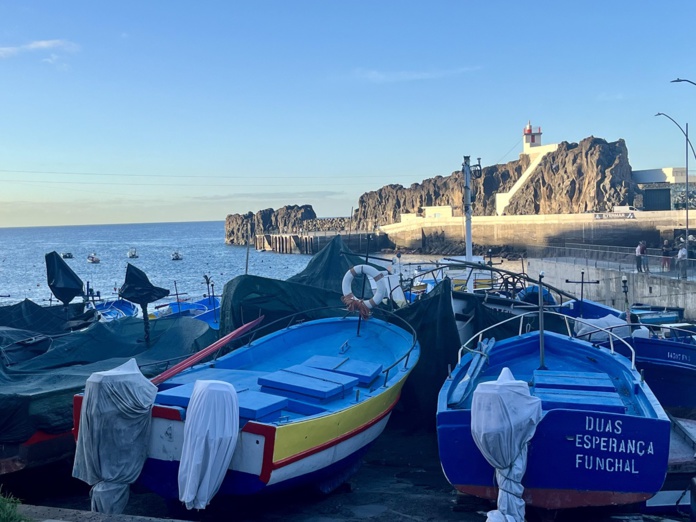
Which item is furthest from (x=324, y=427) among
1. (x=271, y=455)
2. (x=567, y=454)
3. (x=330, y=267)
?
(x=330, y=267)

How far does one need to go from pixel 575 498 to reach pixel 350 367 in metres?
4.03

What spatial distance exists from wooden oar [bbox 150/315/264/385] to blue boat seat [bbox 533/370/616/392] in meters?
5.14

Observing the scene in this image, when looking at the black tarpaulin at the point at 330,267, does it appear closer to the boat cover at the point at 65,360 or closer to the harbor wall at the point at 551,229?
the boat cover at the point at 65,360

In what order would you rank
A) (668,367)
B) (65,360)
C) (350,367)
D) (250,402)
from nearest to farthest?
(250,402) < (350,367) < (668,367) < (65,360)

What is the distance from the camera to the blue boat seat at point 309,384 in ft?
28.9

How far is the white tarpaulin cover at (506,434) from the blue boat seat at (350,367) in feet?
9.44

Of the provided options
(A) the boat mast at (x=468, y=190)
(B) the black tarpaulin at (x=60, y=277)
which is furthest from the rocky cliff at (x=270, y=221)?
(A) the boat mast at (x=468, y=190)

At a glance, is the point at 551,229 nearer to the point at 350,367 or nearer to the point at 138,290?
the point at 138,290

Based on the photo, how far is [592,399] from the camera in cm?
811

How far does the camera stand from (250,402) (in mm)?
7906

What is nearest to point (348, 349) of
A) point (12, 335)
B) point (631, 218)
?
point (12, 335)

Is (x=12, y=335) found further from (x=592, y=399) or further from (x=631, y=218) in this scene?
(x=631, y=218)

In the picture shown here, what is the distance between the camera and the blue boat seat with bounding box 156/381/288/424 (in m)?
7.67

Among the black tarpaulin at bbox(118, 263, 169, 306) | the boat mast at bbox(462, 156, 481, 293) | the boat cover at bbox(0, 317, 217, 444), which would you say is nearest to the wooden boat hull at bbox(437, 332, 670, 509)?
the boat cover at bbox(0, 317, 217, 444)
